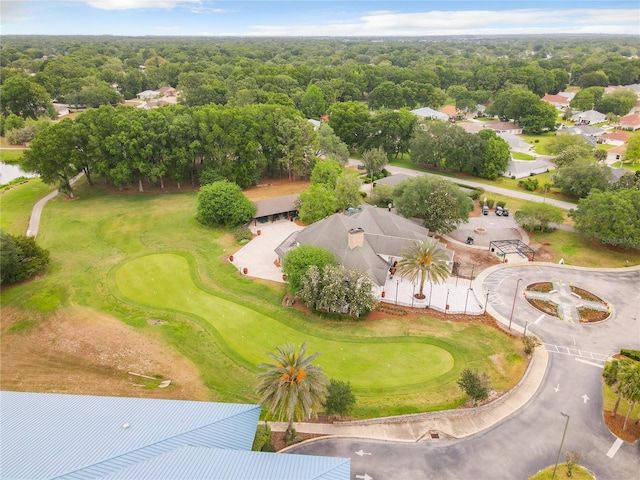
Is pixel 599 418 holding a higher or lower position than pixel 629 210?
lower

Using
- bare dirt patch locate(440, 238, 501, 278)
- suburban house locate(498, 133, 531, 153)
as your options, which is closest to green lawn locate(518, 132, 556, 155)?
suburban house locate(498, 133, 531, 153)

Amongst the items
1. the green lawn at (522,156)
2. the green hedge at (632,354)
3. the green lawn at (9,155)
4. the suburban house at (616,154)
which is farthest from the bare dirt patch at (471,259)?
the green lawn at (9,155)

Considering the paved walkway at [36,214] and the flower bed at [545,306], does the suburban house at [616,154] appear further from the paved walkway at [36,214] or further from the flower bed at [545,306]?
the paved walkway at [36,214]

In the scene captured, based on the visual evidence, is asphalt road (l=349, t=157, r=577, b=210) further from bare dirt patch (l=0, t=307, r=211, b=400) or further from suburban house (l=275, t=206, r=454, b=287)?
bare dirt patch (l=0, t=307, r=211, b=400)

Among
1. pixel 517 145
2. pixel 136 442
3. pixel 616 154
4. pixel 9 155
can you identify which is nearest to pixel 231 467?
pixel 136 442

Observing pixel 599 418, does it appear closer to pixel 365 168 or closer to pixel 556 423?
pixel 556 423

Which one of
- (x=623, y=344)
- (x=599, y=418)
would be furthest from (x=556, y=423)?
(x=623, y=344)
